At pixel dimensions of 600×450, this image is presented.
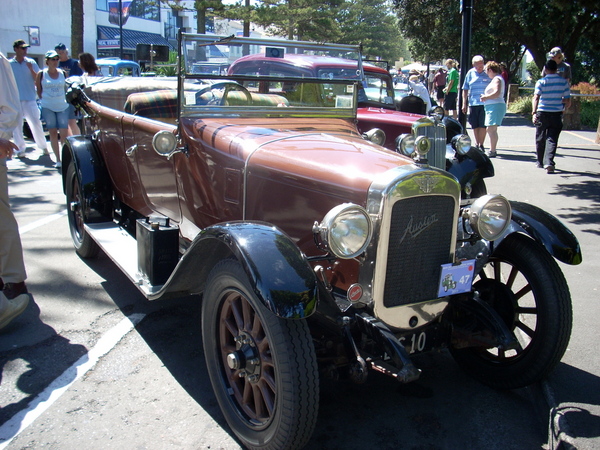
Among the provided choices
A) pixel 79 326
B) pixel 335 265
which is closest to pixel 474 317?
pixel 335 265

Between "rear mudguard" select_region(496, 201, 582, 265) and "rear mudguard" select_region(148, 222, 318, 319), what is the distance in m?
1.22

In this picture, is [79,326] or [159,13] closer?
[79,326]

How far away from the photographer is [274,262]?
225 centimetres

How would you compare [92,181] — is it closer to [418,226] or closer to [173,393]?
[173,393]

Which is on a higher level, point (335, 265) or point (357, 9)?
point (357, 9)

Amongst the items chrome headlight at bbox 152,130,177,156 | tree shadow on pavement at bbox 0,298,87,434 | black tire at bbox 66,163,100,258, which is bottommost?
tree shadow on pavement at bbox 0,298,87,434

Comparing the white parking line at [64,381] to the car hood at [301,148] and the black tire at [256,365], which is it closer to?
the black tire at [256,365]

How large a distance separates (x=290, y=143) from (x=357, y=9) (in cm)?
6044

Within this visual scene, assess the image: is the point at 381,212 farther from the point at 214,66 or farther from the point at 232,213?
the point at 214,66

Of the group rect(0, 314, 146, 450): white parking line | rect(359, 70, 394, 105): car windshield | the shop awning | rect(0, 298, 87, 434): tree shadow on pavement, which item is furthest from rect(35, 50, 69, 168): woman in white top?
the shop awning

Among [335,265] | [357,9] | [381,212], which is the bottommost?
[335,265]

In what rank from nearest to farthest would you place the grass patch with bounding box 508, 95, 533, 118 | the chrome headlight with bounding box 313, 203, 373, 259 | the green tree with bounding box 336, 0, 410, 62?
the chrome headlight with bounding box 313, 203, 373, 259 → the grass patch with bounding box 508, 95, 533, 118 → the green tree with bounding box 336, 0, 410, 62

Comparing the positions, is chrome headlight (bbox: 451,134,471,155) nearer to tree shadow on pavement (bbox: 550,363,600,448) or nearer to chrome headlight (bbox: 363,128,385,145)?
chrome headlight (bbox: 363,128,385,145)

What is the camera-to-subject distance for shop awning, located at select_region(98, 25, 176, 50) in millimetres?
33906
